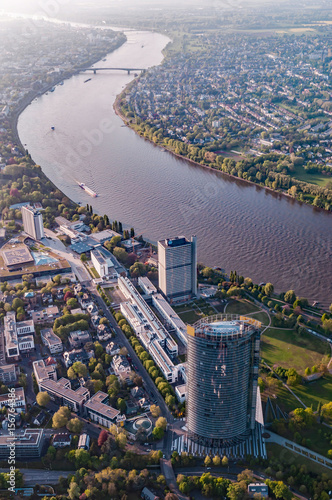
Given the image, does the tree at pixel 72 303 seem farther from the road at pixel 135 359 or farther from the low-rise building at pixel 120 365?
the low-rise building at pixel 120 365

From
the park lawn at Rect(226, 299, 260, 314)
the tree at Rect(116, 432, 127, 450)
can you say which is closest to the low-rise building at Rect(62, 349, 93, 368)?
the tree at Rect(116, 432, 127, 450)

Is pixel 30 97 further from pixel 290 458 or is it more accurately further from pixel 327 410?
pixel 290 458

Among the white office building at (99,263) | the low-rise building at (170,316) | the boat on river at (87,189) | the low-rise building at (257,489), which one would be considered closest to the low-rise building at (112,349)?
the low-rise building at (170,316)

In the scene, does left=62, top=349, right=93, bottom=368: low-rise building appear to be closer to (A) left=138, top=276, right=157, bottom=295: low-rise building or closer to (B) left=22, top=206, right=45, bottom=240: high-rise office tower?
(A) left=138, top=276, right=157, bottom=295: low-rise building

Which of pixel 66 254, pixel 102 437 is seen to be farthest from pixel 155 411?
pixel 66 254

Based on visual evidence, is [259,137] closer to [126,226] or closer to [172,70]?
[126,226]

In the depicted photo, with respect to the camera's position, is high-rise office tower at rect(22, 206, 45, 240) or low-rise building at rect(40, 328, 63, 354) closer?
low-rise building at rect(40, 328, 63, 354)

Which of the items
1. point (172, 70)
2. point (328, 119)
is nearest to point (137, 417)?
point (328, 119)
